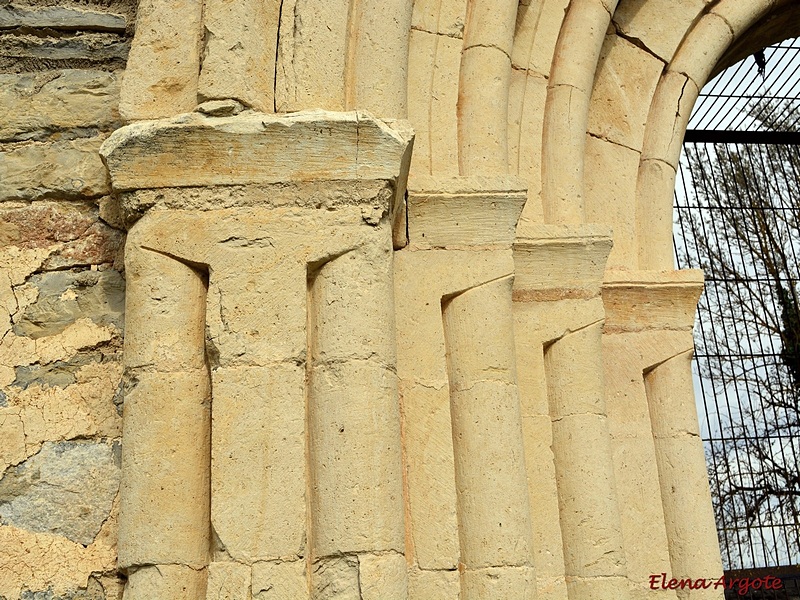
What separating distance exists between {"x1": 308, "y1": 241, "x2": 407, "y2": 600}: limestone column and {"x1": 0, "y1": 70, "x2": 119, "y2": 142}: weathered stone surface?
90 centimetres

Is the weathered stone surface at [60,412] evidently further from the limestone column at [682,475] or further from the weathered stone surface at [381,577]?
the limestone column at [682,475]

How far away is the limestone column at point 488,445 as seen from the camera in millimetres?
2301

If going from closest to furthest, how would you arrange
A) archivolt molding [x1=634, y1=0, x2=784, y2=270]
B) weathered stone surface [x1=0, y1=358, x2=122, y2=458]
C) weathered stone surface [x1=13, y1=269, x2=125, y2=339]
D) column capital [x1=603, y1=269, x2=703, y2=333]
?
weathered stone surface [x1=0, y1=358, x2=122, y2=458] < weathered stone surface [x1=13, y1=269, x2=125, y2=339] < column capital [x1=603, y1=269, x2=703, y2=333] < archivolt molding [x1=634, y1=0, x2=784, y2=270]

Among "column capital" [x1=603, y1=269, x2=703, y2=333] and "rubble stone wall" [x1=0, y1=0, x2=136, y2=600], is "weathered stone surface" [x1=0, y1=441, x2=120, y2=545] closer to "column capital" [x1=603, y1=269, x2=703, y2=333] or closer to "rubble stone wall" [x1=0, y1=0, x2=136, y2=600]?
"rubble stone wall" [x1=0, y1=0, x2=136, y2=600]

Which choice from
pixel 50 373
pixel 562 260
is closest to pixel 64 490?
pixel 50 373

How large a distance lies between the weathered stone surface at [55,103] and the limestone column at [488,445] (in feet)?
3.76

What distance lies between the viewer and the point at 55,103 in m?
2.68

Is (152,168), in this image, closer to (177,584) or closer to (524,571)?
(177,584)

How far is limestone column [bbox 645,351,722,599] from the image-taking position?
2920 mm

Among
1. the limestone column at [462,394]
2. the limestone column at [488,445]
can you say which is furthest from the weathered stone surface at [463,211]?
the limestone column at [488,445]

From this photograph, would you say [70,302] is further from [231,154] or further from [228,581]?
[228,581]

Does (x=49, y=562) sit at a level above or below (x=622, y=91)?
below

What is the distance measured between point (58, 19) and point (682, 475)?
94.4 inches

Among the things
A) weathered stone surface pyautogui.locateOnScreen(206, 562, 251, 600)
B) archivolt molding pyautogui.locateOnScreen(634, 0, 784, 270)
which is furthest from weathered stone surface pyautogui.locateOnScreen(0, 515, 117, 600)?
archivolt molding pyautogui.locateOnScreen(634, 0, 784, 270)
